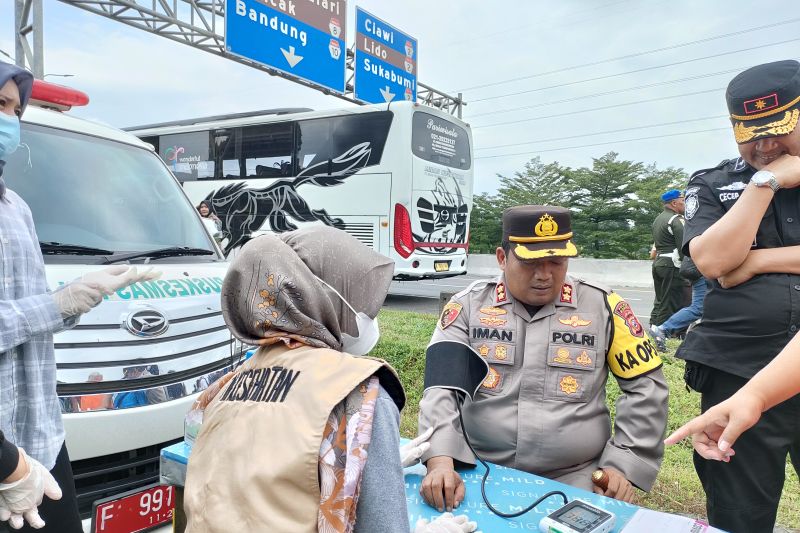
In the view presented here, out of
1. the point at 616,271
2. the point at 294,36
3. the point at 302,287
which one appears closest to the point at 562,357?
the point at 302,287

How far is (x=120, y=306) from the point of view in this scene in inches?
92.8

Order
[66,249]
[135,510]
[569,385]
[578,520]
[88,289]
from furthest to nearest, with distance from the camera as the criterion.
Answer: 1. [66,249]
2. [135,510]
3. [569,385]
4. [88,289]
5. [578,520]

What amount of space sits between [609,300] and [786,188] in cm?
65

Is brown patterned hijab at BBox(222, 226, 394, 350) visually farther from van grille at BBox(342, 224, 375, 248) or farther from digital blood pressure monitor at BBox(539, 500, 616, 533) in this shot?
van grille at BBox(342, 224, 375, 248)

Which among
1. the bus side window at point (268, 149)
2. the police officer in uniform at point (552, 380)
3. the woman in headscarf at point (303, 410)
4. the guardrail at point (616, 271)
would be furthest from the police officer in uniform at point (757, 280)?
the guardrail at point (616, 271)

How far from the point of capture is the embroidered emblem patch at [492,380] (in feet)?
6.54

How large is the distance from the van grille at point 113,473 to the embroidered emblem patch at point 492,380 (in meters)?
1.42

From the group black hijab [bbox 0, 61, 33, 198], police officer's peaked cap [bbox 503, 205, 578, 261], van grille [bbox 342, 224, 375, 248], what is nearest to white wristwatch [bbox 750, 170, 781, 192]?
police officer's peaked cap [bbox 503, 205, 578, 261]

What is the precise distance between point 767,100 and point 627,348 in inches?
34.7

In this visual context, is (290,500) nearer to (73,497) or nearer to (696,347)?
(73,497)

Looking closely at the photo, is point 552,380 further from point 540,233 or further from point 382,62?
point 382,62

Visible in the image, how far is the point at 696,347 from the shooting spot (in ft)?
5.91

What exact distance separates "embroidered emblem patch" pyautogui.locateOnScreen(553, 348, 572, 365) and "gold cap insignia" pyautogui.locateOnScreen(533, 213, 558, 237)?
16.7 inches

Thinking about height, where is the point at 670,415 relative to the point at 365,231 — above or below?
below
